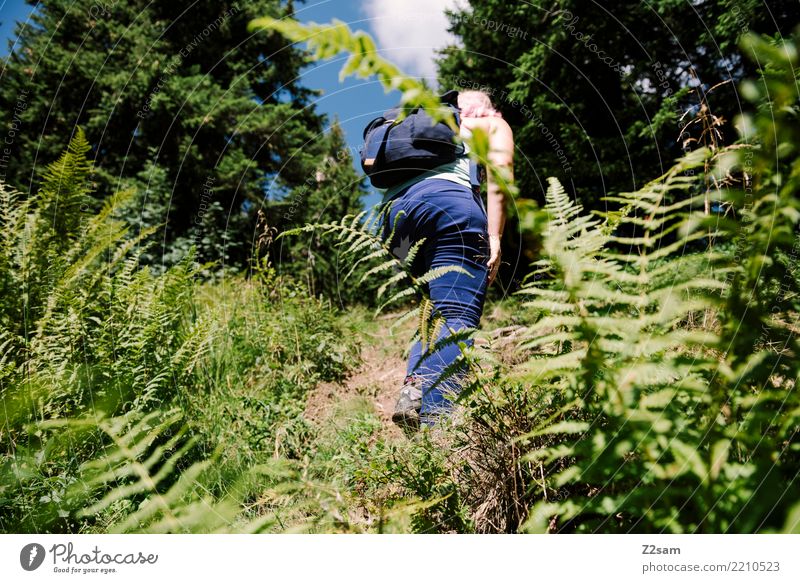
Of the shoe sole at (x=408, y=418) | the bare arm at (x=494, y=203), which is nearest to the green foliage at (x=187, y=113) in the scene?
the bare arm at (x=494, y=203)

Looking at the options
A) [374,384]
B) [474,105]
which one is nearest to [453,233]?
[474,105]

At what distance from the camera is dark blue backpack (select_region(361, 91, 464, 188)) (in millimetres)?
2262

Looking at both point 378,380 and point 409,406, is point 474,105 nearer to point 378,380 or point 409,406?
point 409,406

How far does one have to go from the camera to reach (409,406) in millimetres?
2393

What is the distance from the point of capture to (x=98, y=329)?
7.11 feet

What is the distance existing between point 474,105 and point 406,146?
1.85 ft

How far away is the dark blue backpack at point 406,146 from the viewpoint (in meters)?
2.26

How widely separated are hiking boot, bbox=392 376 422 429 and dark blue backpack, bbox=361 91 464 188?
1.27 m

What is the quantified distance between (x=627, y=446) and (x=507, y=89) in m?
6.39

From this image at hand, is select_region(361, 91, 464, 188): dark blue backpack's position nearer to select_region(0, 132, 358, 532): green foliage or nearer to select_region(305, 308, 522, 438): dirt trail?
select_region(305, 308, 522, 438): dirt trail

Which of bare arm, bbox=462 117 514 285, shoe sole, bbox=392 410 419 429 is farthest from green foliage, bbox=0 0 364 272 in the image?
shoe sole, bbox=392 410 419 429
